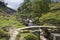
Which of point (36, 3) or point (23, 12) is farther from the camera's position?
point (23, 12)

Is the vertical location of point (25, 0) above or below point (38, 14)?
above

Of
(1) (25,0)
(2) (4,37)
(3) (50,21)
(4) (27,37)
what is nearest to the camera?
(4) (27,37)

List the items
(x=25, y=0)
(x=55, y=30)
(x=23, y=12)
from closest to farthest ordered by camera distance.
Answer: (x=55, y=30) → (x=23, y=12) → (x=25, y=0)

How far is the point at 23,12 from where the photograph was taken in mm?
55781

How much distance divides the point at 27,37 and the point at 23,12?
36.9m

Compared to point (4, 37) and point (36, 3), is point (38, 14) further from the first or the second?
point (4, 37)

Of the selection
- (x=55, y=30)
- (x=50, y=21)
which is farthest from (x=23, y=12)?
(x=55, y=30)

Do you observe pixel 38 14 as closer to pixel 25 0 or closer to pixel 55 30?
pixel 55 30

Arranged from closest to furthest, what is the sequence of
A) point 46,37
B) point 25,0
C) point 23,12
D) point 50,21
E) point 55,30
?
point 46,37 < point 55,30 < point 50,21 < point 23,12 < point 25,0

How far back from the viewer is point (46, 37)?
2419 centimetres

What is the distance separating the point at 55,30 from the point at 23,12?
99.3 ft

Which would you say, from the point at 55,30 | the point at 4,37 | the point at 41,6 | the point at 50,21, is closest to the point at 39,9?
the point at 41,6

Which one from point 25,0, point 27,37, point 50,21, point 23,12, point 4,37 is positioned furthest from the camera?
point 25,0

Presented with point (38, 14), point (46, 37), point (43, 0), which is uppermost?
point (43, 0)
